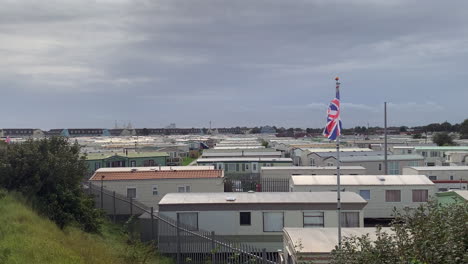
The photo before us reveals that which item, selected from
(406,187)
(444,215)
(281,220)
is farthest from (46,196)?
(406,187)

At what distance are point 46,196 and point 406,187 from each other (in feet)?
53.7

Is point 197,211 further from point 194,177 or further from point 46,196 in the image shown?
point 194,177

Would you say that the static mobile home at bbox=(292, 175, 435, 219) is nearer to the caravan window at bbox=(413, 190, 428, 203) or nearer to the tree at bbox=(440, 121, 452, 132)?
the caravan window at bbox=(413, 190, 428, 203)

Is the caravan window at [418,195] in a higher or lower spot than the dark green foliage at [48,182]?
lower

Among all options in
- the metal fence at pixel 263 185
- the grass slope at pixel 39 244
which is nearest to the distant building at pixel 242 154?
the metal fence at pixel 263 185

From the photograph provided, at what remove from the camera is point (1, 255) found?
7.98m

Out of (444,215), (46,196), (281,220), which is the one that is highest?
(444,215)

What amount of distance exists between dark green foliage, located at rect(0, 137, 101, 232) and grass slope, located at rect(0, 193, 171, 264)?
93cm

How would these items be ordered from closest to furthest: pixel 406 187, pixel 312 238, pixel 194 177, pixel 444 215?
pixel 444 215 < pixel 312 238 < pixel 406 187 < pixel 194 177

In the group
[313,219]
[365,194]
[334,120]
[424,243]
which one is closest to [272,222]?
[313,219]

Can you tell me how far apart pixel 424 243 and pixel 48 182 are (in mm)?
13462

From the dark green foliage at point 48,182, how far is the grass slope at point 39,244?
3.03 feet

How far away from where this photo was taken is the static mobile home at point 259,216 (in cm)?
1496

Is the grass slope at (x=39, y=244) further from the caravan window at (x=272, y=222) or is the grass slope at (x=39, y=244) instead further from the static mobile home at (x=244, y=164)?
the static mobile home at (x=244, y=164)
